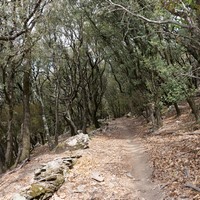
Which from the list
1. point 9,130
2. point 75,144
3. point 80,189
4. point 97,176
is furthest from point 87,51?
point 80,189

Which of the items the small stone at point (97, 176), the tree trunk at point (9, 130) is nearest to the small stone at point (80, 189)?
the small stone at point (97, 176)

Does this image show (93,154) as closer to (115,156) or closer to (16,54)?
(115,156)

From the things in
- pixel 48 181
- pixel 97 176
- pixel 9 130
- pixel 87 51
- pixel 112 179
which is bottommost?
pixel 112 179

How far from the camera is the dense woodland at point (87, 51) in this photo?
13.1 metres

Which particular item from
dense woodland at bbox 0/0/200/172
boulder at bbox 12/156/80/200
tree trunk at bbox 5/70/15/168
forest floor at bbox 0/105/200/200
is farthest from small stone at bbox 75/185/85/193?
tree trunk at bbox 5/70/15/168

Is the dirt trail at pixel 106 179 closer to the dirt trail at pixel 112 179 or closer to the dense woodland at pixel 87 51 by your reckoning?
the dirt trail at pixel 112 179

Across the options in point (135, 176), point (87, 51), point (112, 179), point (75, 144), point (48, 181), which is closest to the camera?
point (48, 181)

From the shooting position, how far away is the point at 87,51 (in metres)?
28.1

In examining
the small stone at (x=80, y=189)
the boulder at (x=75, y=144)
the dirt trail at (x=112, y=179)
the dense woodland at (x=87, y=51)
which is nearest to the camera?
the dirt trail at (x=112, y=179)

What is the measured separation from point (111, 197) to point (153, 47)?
12462 millimetres

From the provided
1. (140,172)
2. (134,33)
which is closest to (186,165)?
(140,172)

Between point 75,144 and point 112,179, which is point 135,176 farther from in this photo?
point 75,144

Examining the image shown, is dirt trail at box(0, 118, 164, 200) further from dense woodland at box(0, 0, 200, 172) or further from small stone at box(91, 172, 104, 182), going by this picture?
dense woodland at box(0, 0, 200, 172)

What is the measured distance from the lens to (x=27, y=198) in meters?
9.04
